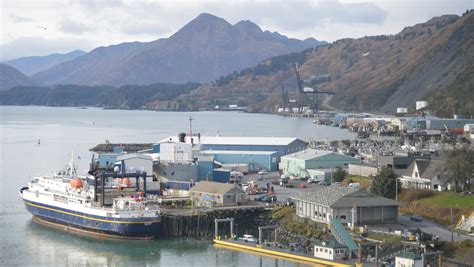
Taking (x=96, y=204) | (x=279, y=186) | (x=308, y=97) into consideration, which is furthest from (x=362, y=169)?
(x=308, y=97)

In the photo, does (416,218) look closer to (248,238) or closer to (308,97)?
(248,238)

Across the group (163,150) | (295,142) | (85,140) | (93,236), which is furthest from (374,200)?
(85,140)

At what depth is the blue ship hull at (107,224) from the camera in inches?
1119

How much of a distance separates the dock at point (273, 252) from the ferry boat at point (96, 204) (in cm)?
277

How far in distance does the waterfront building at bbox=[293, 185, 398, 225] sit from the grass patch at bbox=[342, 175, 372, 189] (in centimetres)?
645

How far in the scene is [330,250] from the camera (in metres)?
23.3

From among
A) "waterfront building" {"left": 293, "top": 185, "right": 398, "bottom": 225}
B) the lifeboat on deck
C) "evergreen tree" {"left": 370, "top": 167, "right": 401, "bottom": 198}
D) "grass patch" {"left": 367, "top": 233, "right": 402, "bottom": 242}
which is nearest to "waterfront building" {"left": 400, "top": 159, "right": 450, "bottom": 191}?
"evergreen tree" {"left": 370, "top": 167, "right": 401, "bottom": 198}

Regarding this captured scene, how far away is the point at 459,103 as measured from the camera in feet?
273

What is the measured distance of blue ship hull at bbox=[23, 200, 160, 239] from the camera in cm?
2842

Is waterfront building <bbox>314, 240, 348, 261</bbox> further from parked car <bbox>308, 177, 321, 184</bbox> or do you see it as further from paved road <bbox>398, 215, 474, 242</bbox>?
parked car <bbox>308, 177, 321, 184</bbox>

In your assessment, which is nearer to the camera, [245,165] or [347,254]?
[347,254]

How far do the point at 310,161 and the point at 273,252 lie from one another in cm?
1661

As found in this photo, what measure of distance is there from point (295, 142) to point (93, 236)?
20.3 meters

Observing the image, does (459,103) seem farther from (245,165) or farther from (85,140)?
(245,165)
